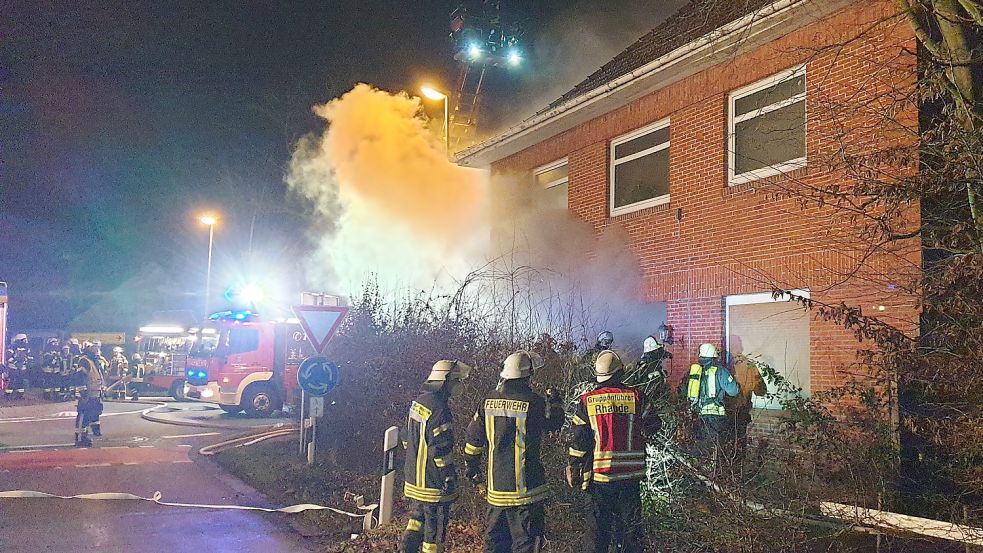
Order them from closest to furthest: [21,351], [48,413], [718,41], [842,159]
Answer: [842,159]
[718,41]
[48,413]
[21,351]

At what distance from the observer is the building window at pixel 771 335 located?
9602 millimetres

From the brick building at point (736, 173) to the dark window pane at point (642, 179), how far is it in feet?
0.08

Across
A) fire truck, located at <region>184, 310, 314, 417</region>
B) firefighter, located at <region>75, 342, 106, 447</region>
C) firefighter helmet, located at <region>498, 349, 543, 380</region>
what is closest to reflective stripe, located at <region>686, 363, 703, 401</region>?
firefighter helmet, located at <region>498, 349, 543, 380</region>

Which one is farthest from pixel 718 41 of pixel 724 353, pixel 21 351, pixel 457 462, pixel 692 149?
pixel 21 351

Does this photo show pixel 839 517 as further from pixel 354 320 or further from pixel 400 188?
pixel 400 188

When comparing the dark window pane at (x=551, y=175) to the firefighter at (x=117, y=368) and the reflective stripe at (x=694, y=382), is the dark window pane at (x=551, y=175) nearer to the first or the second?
the reflective stripe at (x=694, y=382)

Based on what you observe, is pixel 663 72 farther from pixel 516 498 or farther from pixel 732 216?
pixel 516 498

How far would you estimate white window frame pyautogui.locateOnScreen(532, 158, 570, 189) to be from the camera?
14.2 meters

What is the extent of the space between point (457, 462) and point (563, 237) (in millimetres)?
6511

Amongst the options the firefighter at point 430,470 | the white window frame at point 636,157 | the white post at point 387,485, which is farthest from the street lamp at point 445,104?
the firefighter at point 430,470

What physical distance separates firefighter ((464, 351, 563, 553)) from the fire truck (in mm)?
12825

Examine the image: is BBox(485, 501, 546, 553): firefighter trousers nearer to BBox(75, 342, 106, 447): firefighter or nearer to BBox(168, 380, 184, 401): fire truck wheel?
BBox(75, 342, 106, 447): firefighter

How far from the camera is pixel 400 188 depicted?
21875 millimetres

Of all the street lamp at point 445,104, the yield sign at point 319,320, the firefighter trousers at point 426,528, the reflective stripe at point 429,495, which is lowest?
the firefighter trousers at point 426,528
